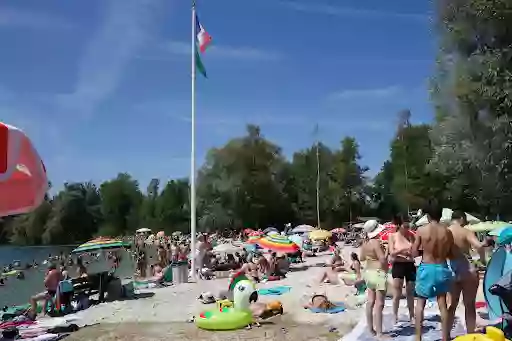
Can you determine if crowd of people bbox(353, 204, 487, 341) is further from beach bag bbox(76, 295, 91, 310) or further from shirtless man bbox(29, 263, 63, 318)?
shirtless man bbox(29, 263, 63, 318)

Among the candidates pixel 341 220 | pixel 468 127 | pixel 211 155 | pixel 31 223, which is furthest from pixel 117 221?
pixel 468 127

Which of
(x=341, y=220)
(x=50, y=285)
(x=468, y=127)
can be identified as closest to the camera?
(x=50, y=285)

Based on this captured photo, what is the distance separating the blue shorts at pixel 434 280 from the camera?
5.60 m

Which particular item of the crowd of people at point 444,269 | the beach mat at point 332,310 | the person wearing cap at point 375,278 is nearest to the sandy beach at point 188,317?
the beach mat at point 332,310

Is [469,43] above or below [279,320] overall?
above

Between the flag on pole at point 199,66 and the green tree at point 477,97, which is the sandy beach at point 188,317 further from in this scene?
the green tree at point 477,97

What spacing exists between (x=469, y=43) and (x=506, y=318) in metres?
17.2

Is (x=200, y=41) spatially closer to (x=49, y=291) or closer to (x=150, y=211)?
(x=49, y=291)

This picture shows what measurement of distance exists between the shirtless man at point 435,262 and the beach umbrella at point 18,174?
4703 mm

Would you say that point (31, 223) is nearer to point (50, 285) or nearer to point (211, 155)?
point (211, 155)

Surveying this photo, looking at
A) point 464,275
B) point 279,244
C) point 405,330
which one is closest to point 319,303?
point 405,330

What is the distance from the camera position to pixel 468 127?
769 inches

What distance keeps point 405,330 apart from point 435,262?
1962 millimetres

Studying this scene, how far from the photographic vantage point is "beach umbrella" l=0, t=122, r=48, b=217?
66.2 inches
